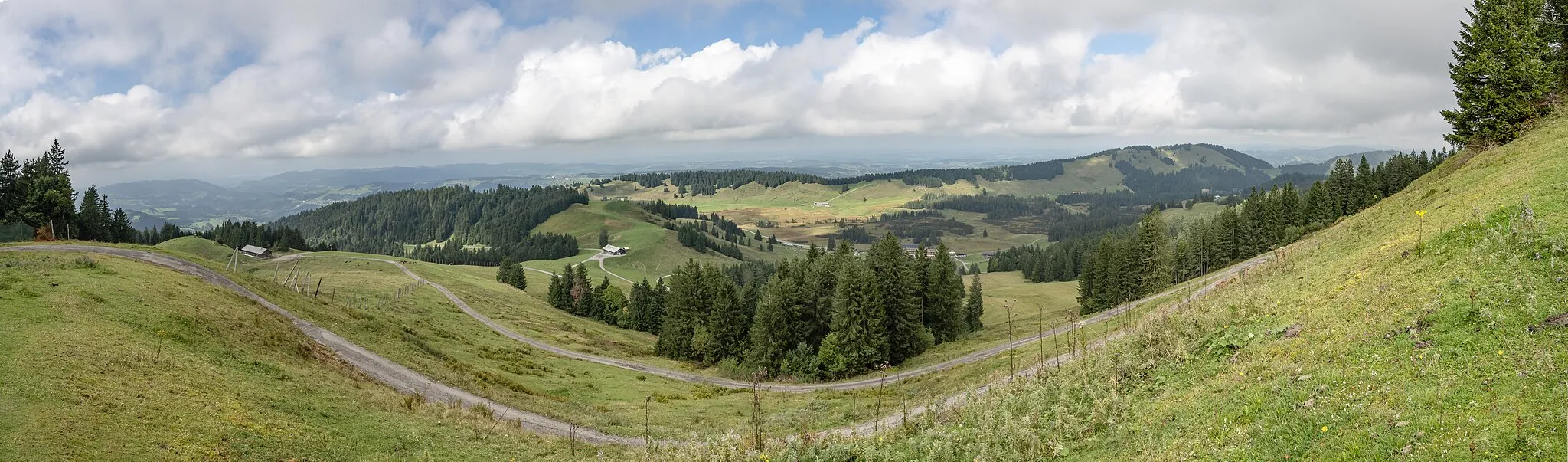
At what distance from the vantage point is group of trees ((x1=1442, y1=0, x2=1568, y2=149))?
4881 cm

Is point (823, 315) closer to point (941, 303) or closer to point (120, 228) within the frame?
point (941, 303)

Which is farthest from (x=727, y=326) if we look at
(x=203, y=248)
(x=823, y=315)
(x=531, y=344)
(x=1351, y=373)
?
(x=203, y=248)

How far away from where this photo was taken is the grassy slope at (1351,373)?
10766 mm

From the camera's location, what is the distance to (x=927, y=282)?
256ft

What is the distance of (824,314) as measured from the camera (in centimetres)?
7300

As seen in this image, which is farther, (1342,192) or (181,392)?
(1342,192)

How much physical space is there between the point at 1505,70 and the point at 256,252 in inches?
7979

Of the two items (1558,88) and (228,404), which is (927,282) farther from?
(228,404)

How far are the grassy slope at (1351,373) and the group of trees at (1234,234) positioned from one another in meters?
58.9

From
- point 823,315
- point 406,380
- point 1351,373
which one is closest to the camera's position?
point 1351,373

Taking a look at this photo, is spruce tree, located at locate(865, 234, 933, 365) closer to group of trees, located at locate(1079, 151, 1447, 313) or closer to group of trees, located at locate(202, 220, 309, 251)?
group of trees, located at locate(1079, 151, 1447, 313)

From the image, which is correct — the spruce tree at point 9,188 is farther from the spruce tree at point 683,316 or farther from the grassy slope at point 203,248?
the spruce tree at point 683,316

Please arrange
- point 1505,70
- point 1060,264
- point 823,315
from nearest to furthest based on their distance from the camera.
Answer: point 1505,70, point 823,315, point 1060,264

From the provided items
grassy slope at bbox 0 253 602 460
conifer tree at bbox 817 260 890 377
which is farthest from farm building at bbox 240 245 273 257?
conifer tree at bbox 817 260 890 377
